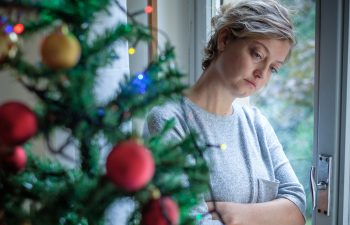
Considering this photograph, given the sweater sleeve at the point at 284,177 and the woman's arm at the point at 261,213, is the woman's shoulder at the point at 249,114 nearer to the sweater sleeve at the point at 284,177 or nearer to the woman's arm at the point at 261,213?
the sweater sleeve at the point at 284,177

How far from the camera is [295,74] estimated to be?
1.34 metres

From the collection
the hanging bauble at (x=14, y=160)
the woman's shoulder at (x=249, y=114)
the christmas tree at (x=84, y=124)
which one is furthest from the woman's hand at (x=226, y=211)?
the hanging bauble at (x=14, y=160)

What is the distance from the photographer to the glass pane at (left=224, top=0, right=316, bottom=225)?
50.4 inches

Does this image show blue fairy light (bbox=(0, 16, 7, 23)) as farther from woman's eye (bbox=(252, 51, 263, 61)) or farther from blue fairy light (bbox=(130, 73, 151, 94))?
woman's eye (bbox=(252, 51, 263, 61))

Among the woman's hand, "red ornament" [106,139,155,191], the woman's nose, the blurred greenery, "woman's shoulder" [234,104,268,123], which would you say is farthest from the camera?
the blurred greenery

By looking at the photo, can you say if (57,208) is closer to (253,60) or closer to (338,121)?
(253,60)

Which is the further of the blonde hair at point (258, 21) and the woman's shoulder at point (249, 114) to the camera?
the woman's shoulder at point (249, 114)

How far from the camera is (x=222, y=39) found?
1.11 metres

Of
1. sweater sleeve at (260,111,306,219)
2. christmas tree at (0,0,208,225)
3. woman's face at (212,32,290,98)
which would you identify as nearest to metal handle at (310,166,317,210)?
sweater sleeve at (260,111,306,219)

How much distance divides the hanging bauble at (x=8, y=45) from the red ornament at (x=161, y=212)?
21 centimetres

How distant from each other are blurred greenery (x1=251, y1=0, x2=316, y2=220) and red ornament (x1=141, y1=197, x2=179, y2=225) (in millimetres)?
1009

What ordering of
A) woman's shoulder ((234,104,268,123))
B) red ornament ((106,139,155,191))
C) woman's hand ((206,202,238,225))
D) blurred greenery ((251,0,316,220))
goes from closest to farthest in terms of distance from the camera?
red ornament ((106,139,155,191))
woman's hand ((206,202,238,225))
woman's shoulder ((234,104,268,123))
blurred greenery ((251,0,316,220))

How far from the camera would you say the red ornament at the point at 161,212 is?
376 mm

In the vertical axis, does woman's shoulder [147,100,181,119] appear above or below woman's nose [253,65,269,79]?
below
